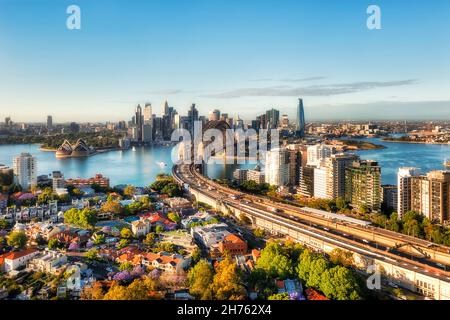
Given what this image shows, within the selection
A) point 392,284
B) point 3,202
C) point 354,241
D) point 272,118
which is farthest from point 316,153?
point 272,118

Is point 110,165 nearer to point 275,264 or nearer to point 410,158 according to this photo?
point 410,158

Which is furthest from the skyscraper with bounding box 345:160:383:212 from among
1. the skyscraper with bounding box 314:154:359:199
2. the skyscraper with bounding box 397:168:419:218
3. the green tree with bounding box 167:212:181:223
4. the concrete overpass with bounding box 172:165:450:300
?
the green tree with bounding box 167:212:181:223

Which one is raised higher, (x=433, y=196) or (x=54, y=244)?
(x=433, y=196)

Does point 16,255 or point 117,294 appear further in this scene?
point 16,255

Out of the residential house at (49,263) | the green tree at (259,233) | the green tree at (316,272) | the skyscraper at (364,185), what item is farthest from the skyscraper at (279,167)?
the residential house at (49,263)

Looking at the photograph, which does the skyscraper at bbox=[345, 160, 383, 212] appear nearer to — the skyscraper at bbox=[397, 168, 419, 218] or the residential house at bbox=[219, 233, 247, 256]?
the skyscraper at bbox=[397, 168, 419, 218]

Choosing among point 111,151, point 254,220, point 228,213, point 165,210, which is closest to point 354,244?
point 254,220

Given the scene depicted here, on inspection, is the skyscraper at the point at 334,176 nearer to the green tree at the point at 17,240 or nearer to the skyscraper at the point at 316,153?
the skyscraper at the point at 316,153
